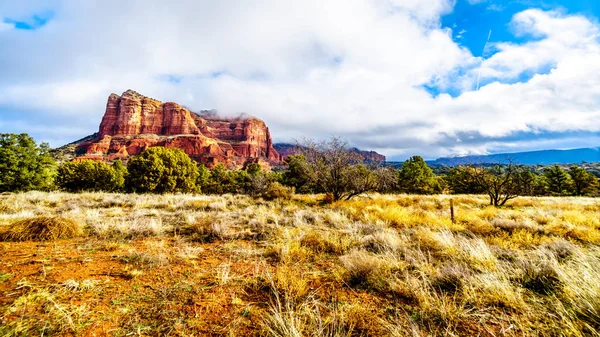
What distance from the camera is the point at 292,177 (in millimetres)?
37031

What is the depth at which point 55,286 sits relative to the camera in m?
3.02

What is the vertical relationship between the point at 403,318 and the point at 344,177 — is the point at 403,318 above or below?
below

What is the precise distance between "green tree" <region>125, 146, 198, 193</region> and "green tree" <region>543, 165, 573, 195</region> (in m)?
65.4

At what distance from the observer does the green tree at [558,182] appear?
42.4 metres

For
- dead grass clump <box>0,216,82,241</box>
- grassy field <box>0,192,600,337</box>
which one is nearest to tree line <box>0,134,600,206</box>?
grassy field <box>0,192,600,337</box>

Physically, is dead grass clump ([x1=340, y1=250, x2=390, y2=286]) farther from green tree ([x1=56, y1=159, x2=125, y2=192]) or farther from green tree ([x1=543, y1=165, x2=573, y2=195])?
green tree ([x1=543, y1=165, x2=573, y2=195])

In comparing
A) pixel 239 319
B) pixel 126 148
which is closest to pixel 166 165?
pixel 239 319

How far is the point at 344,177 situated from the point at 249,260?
38.4 feet

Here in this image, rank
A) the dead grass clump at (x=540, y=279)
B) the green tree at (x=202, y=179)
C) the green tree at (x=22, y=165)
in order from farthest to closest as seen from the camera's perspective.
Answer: the green tree at (x=202, y=179) → the green tree at (x=22, y=165) → the dead grass clump at (x=540, y=279)

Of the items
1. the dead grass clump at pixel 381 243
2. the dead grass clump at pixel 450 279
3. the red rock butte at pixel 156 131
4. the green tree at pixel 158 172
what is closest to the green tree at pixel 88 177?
the green tree at pixel 158 172

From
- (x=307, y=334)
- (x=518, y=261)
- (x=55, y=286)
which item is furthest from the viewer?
(x=518, y=261)

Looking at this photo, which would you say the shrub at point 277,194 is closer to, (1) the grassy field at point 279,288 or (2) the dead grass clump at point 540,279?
(1) the grassy field at point 279,288

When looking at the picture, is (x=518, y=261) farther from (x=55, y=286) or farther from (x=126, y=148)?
(x=126, y=148)

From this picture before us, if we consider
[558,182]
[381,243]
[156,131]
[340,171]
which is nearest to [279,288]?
[381,243]
